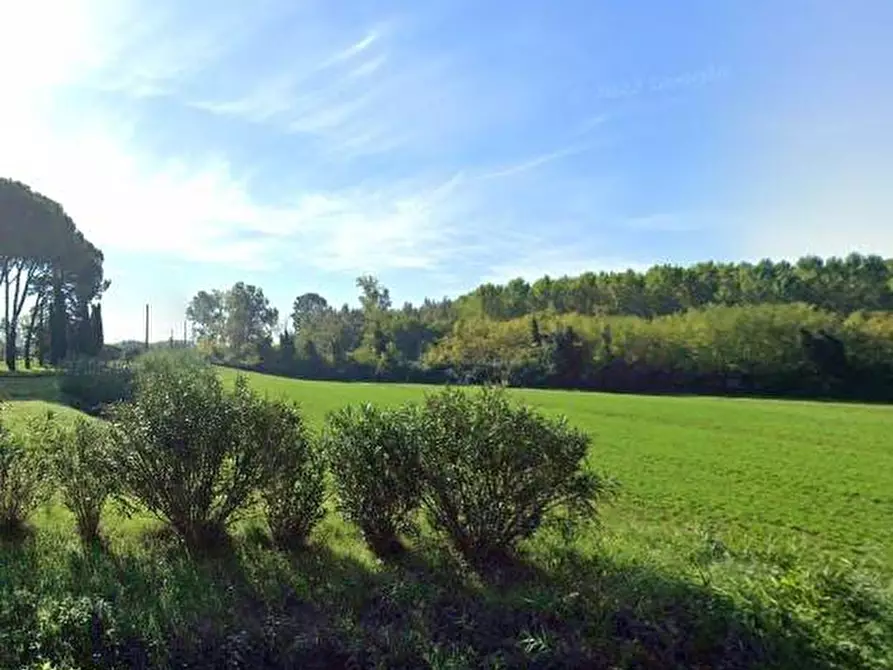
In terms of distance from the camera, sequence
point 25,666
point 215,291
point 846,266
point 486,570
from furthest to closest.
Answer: point 215,291
point 846,266
point 486,570
point 25,666

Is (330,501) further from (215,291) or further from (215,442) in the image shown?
(215,291)

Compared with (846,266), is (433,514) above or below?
below

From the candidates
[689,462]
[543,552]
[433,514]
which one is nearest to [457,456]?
[433,514]

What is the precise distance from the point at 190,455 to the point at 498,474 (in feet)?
10.8

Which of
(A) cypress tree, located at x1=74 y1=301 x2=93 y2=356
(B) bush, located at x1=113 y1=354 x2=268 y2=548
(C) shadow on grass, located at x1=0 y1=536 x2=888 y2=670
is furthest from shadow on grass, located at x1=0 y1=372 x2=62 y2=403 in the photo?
(C) shadow on grass, located at x1=0 y1=536 x2=888 y2=670

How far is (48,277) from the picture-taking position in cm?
5962

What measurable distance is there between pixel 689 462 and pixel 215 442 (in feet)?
60.0

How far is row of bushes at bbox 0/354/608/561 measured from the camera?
6953 millimetres

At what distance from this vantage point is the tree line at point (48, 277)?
52.0 meters

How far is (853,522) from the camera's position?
13.6 meters

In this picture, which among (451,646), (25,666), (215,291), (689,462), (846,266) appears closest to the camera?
(25,666)

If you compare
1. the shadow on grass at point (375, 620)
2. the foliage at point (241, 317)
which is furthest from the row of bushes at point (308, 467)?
the foliage at point (241, 317)

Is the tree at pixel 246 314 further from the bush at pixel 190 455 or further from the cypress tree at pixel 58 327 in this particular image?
the bush at pixel 190 455

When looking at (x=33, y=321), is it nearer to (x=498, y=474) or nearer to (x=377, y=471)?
(x=377, y=471)
